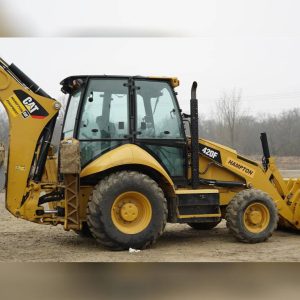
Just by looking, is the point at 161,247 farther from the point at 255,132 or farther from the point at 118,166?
the point at 255,132

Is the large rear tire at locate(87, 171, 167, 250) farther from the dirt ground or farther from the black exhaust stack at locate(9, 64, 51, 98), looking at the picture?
the black exhaust stack at locate(9, 64, 51, 98)

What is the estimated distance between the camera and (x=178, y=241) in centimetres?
805

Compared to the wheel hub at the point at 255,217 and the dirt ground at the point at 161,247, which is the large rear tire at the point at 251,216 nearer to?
the wheel hub at the point at 255,217

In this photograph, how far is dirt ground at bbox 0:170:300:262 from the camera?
627 cm

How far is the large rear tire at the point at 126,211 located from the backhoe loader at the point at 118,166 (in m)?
0.01

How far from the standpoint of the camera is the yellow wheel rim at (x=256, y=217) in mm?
7590

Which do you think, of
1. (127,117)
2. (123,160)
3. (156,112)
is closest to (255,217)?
(156,112)

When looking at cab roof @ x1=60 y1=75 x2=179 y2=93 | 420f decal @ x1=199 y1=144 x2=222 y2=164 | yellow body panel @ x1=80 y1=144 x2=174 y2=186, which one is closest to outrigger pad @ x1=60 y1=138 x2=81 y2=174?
yellow body panel @ x1=80 y1=144 x2=174 y2=186

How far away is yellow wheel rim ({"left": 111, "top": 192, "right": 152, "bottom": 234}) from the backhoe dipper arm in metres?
1.24

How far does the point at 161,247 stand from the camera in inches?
290

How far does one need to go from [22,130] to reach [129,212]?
2.02 meters

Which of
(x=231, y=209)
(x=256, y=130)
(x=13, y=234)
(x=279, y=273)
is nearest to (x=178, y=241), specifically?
(x=231, y=209)

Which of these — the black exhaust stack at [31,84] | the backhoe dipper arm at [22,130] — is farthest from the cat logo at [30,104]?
the black exhaust stack at [31,84]

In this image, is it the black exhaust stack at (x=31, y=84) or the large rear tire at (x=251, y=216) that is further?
the large rear tire at (x=251, y=216)
